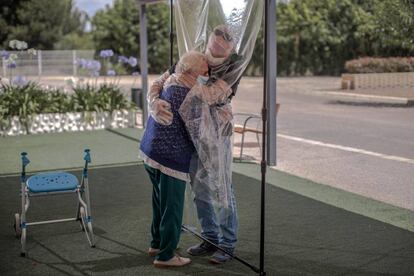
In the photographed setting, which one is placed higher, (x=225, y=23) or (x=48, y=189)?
(x=225, y=23)

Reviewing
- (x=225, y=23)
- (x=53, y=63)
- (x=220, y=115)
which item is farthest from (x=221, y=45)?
(x=53, y=63)

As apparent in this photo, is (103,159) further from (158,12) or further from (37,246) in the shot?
(158,12)

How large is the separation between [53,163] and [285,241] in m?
4.78

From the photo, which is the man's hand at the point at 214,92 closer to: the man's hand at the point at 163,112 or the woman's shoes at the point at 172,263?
the man's hand at the point at 163,112

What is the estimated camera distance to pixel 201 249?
4.73 metres

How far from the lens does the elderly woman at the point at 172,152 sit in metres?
4.23

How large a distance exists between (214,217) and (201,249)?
28 centimetres

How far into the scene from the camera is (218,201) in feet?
14.5

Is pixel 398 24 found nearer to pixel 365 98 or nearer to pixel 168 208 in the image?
pixel 365 98

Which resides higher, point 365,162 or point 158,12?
point 158,12

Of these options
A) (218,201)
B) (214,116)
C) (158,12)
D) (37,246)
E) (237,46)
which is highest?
(158,12)

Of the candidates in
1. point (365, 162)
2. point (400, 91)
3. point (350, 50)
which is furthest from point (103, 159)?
point (350, 50)

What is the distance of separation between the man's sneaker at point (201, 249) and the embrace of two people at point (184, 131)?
24 cm

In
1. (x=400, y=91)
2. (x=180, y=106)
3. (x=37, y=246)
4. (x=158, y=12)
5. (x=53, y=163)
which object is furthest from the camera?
(x=158, y=12)
